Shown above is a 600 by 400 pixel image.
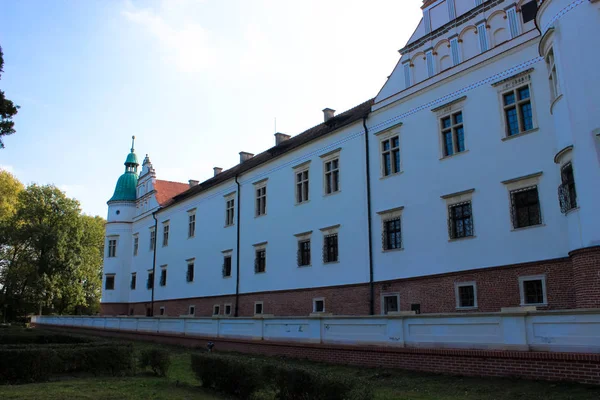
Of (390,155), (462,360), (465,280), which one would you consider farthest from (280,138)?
(462,360)

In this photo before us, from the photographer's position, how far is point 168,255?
3944cm

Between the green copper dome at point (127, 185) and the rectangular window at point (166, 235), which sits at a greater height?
the green copper dome at point (127, 185)

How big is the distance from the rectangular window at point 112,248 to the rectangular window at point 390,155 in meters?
33.5

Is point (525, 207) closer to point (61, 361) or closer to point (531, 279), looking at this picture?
point (531, 279)

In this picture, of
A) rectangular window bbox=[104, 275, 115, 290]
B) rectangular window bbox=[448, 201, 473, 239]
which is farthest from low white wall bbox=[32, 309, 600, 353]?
rectangular window bbox=[104, 275, 115, 290]

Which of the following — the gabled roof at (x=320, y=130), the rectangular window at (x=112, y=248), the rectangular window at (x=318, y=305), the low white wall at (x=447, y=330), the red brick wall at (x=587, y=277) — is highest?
the gabled roof at (x=320, y=130)

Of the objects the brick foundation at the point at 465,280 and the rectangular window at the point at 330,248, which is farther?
the rectangular window at the point at 330,248

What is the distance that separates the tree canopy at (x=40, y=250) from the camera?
4931cm

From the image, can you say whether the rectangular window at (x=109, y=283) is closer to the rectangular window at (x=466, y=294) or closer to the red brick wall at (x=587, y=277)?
the rectangular window at (x=466, y=294)

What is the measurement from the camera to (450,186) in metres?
18.6

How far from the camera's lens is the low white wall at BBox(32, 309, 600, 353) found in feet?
A: 32.3

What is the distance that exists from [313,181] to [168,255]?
18363mm

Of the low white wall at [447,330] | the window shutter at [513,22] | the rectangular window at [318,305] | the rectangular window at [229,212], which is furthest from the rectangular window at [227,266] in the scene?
the window shutter at [513,22]

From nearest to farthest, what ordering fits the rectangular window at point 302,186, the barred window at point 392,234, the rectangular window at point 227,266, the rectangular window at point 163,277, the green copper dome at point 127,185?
the barred window at point 392,234, the rectangular window at point 302,186, the rectangular window at point 227,266, the rectangular window at point 163,277, the green copper dome at point 127,185
